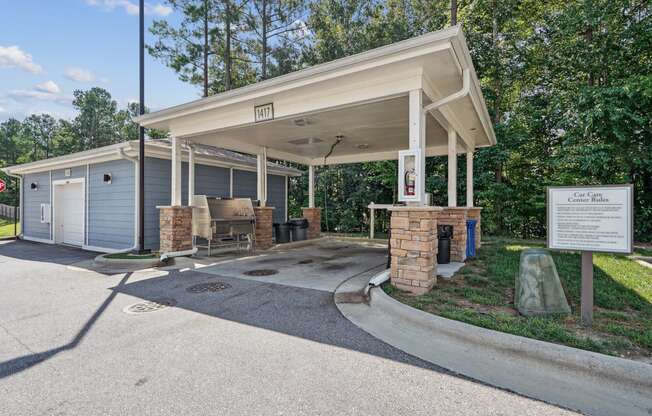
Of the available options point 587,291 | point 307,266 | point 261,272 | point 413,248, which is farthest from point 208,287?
point 587,291

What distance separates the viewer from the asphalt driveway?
2.04 metres

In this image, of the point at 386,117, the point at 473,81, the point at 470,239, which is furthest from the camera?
the point at 470,239

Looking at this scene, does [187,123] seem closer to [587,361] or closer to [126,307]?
[126,307]

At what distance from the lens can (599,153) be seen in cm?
860

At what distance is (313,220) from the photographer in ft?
36.0

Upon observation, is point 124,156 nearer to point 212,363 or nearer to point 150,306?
point 150,306

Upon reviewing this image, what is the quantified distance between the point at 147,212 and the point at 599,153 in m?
12.1

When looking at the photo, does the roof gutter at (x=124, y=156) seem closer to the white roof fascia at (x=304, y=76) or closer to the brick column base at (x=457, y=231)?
the white roof fascia at (x=304, y=76)

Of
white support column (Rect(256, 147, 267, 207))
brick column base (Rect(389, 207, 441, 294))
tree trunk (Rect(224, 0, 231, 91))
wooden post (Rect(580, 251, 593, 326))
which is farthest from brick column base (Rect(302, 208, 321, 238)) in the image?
wooden post (Rect(580, 251, 593, 326))

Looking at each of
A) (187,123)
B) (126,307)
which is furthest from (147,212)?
(126,307)

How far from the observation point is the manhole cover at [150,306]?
Result: 12.6ft

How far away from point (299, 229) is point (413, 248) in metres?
6.05

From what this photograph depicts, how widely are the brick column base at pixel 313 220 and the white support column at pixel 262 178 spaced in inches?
89.7

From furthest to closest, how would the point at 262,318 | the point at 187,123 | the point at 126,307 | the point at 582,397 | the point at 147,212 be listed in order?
the point at 147,212, the point at 187,123, the point at 126,307, the point at 262,318, the point at 582,397
